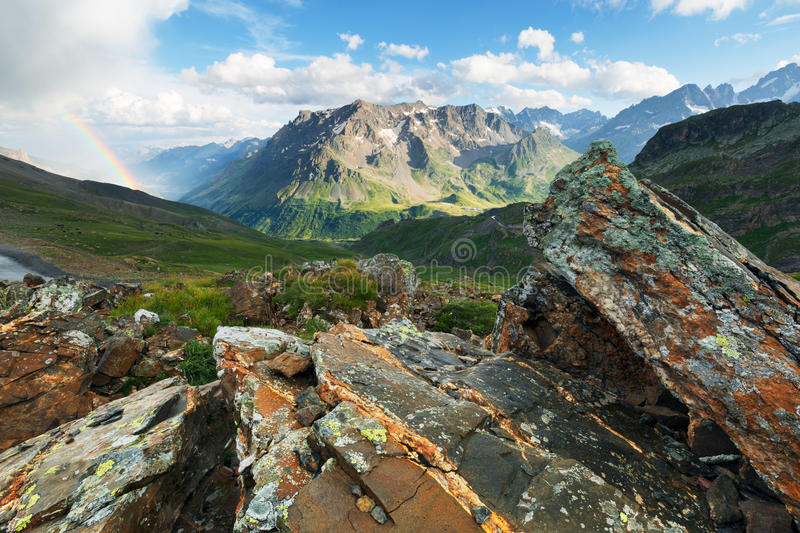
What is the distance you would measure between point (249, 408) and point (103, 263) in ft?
204

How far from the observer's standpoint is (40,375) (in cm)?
793

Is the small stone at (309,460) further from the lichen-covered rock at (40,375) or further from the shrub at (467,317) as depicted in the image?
the shrub at (467,317)

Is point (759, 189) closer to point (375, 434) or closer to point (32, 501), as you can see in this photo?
point (375, 434)

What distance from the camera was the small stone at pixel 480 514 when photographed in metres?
4.44

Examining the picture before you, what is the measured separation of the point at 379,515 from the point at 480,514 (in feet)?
4.53

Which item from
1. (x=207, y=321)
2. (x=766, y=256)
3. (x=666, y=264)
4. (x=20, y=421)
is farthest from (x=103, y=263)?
(x=766, y=256)

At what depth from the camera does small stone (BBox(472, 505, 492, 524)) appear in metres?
4.44

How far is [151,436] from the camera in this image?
249 inches

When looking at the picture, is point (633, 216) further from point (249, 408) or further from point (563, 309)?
point (249, 408)

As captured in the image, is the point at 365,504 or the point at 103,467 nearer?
the point at 365,504

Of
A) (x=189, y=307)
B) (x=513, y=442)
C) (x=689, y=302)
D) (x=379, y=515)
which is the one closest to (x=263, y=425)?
(x=379, y=515)

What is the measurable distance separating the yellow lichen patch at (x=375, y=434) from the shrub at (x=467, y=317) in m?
16.5

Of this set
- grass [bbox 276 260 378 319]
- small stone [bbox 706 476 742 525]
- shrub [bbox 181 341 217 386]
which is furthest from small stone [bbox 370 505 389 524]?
grass [bbox 276 260 378 319]

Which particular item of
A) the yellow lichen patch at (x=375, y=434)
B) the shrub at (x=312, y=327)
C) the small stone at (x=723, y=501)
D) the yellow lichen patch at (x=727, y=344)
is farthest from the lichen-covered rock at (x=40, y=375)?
the yellow lichen patch at (x=727, y=344)
